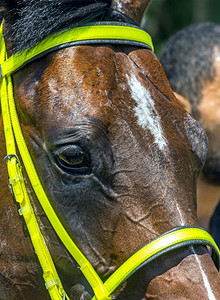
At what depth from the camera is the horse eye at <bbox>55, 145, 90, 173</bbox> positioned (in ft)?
7.89

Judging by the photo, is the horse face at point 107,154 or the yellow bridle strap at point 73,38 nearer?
the horse face at point 107,154

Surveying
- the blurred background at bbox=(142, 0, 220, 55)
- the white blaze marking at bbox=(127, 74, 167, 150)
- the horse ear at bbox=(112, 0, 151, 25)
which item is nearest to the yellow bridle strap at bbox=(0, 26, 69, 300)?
the white blaze marking at bbox=(127, 74, 167, 150)

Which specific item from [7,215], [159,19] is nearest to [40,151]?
[7,215]

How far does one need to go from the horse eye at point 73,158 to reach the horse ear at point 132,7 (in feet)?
3.68

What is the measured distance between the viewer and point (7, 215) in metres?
2.71

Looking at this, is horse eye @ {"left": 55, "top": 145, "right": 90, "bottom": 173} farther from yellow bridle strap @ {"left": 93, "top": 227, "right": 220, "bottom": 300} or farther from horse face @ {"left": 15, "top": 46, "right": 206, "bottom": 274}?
yellow bridle strap @ {"left": 93, "top": 227, "right": 220, "bottom": 300}

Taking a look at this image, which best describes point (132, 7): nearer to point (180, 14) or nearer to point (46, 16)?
point (46, 16)

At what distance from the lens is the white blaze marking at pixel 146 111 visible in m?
2.46

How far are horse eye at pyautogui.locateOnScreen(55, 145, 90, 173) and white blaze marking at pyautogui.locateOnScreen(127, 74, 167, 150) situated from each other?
320 mm

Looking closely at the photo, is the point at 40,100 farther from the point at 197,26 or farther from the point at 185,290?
the point at 197,26

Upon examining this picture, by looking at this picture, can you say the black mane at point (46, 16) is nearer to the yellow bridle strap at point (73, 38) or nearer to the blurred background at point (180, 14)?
the yellow bridle strap at point (73, 38)

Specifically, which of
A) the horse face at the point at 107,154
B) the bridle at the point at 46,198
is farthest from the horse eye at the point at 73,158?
the bridle at the point at 46,198

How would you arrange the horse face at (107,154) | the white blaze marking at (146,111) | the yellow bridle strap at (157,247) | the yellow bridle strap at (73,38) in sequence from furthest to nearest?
the yellow bridle strap at (73,38)
the white blaze marking at (146,111)
the horse face at (107,154)
the yellow bridle strap at (157,247)

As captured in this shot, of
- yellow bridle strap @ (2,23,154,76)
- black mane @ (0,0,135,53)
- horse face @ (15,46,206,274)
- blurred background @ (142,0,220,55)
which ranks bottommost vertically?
blurred background @ (142,0,220,55)
